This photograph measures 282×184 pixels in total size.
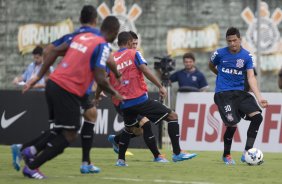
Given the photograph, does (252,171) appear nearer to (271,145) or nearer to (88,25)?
(88,25)

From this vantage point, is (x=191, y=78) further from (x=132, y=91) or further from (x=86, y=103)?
(x=86, y=103)

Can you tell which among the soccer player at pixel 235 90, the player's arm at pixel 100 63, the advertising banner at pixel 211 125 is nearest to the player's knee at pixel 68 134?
the player's arm at pixel 100 63

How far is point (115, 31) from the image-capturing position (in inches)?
491

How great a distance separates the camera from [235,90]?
15.7 metres

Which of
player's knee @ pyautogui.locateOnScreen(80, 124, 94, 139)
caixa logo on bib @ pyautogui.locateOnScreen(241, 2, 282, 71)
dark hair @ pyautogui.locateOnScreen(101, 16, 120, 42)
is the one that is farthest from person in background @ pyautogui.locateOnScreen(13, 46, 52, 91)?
caixa logo on bib @ pyautogui.locateOnScreen(241, 2, 282, 71)

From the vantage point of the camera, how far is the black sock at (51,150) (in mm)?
11609

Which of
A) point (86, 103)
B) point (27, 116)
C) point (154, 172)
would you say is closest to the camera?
point (86, 103)

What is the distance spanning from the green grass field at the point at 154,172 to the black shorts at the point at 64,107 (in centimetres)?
68

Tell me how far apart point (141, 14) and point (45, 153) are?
2320 cm

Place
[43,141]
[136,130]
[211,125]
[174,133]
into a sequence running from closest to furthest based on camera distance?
[43,141]
[174,133]
[136,130]
[211,125]

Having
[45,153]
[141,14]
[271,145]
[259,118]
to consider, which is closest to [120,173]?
[45,153]

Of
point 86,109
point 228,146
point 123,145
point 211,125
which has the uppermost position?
point 86,109

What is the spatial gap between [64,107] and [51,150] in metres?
0.53

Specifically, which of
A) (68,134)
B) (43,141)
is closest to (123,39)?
(43,141)
